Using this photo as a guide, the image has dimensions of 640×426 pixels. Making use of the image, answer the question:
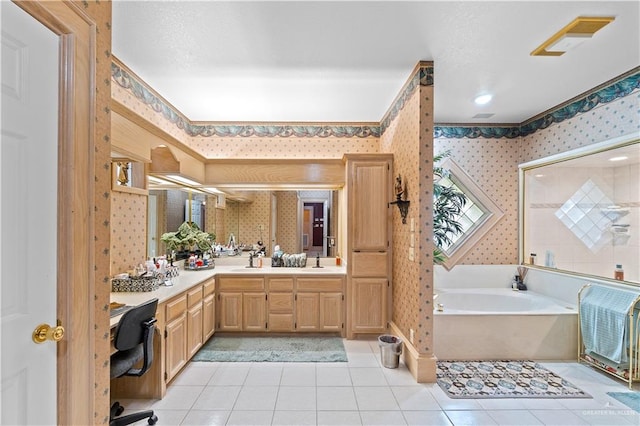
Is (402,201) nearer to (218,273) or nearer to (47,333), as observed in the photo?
(218,273)

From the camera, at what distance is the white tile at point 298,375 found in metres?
2.74

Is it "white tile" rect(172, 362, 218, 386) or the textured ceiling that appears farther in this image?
"white tile" rect(172, 362, 218, 386)

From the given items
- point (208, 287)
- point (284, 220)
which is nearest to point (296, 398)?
point (208, 287)

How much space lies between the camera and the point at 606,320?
286 centimetres

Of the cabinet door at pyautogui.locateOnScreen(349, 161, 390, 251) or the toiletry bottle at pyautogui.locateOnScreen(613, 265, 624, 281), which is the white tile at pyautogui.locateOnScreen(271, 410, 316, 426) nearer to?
the cabinet door at pyautogui.locateOnScreen(349, 161, 390, 251)

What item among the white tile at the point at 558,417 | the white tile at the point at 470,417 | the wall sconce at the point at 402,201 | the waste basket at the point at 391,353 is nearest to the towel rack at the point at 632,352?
the white tile at the point at 558,417

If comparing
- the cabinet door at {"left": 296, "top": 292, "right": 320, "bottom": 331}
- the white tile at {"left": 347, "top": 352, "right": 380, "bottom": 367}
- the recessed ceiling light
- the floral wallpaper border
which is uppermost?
the recessed ceiling light

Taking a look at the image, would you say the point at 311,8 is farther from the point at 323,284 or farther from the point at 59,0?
the point at 323,284

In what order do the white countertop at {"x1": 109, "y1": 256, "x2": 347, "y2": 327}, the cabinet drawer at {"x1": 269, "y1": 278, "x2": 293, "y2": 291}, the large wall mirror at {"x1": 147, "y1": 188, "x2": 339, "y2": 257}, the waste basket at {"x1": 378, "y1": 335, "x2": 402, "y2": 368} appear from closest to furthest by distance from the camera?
the white countertop at {"x1": 109, "y1": 256, "x2": 347, "y2": 327} < the waste basket at {"x1": 378, "y1": 335, "x2": 402, "y2": 368} < the cabinet drawer at {"x1": 269, "y1": 278, "x2": 293, "y2": 291} < the large wall mirror at {"x1": 147, "y1": 188, "x2": 339, "y2": 257}

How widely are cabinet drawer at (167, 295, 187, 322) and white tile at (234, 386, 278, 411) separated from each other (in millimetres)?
867

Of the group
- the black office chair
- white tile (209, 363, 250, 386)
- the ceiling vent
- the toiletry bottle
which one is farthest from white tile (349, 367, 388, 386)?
the ceiling vent

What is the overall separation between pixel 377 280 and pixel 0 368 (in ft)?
10.8

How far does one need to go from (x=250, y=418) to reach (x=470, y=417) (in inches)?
64.2

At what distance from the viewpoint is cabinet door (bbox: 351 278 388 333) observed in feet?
12.1
